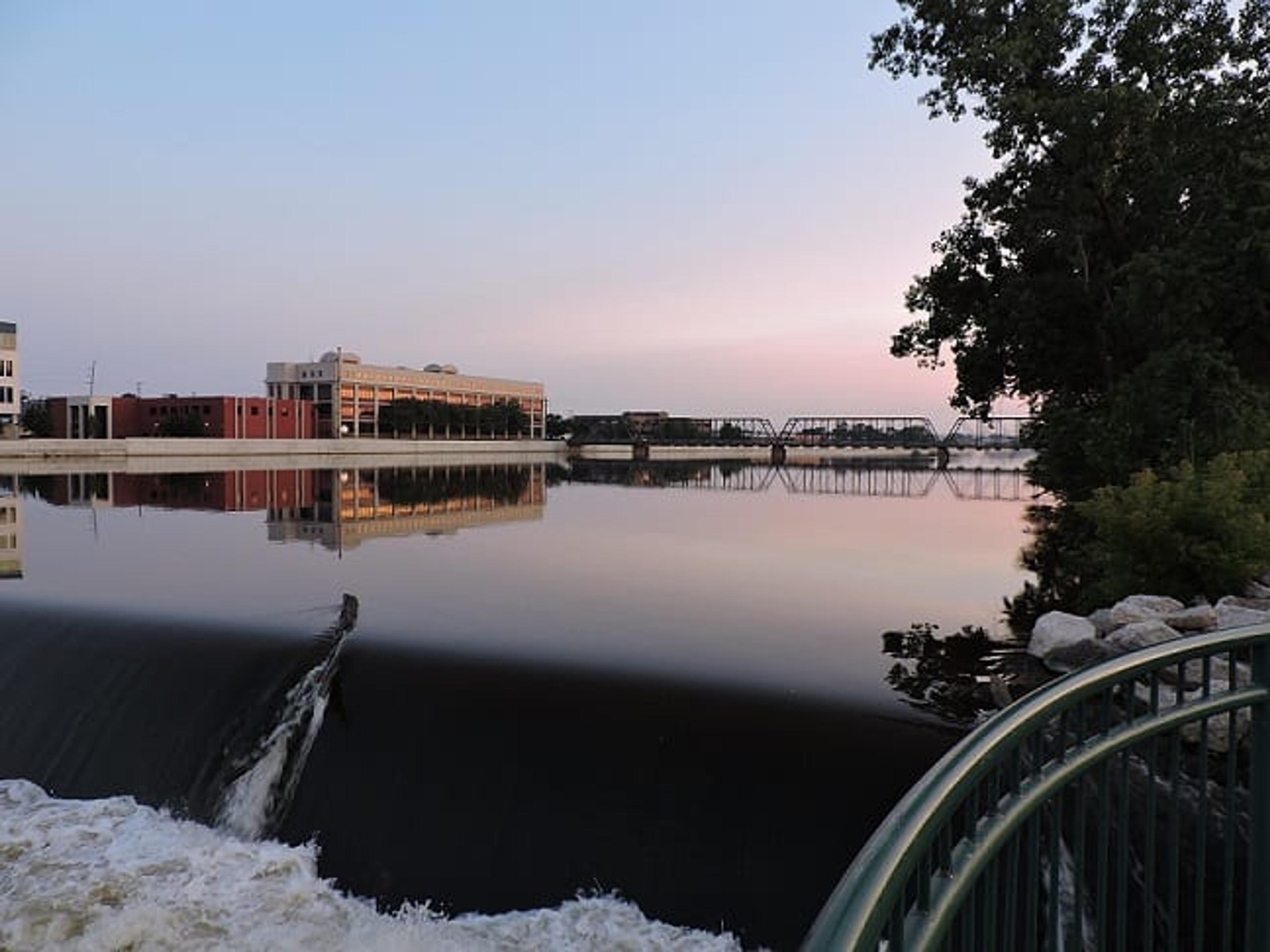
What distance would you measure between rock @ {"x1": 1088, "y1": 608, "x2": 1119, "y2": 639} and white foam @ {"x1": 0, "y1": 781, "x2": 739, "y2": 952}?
637 centimetres

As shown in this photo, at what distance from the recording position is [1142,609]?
33.5 ft

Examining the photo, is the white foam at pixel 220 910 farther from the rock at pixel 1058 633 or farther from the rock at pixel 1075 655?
the rock at pixel 1058 633

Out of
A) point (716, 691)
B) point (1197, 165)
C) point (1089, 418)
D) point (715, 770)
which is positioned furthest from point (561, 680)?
point (1197, 165)

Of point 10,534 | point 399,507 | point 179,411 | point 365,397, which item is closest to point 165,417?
point 179,411

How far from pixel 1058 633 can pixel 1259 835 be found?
8.24 metres

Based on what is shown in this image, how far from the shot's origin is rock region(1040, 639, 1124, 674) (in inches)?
384

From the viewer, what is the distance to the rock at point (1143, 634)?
889 cm

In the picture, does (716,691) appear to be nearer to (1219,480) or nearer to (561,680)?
(561,680)

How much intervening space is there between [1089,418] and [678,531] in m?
12.1

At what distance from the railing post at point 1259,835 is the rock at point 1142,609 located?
761 cm

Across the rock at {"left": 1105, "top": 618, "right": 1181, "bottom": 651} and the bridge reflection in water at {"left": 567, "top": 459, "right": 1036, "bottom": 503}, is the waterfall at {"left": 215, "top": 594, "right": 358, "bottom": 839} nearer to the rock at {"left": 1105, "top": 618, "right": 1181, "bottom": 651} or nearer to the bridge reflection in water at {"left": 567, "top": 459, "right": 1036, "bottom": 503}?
the rock at {"left": 1105, "top": 618, "right": 1181, "bottom": 651}

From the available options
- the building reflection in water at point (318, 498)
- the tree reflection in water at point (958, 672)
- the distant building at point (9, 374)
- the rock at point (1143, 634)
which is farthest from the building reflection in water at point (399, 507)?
the distant building at point (9, 374)

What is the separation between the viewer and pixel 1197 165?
19.4 meters

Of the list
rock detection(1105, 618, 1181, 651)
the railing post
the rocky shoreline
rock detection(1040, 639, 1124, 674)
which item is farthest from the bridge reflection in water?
the railing post
